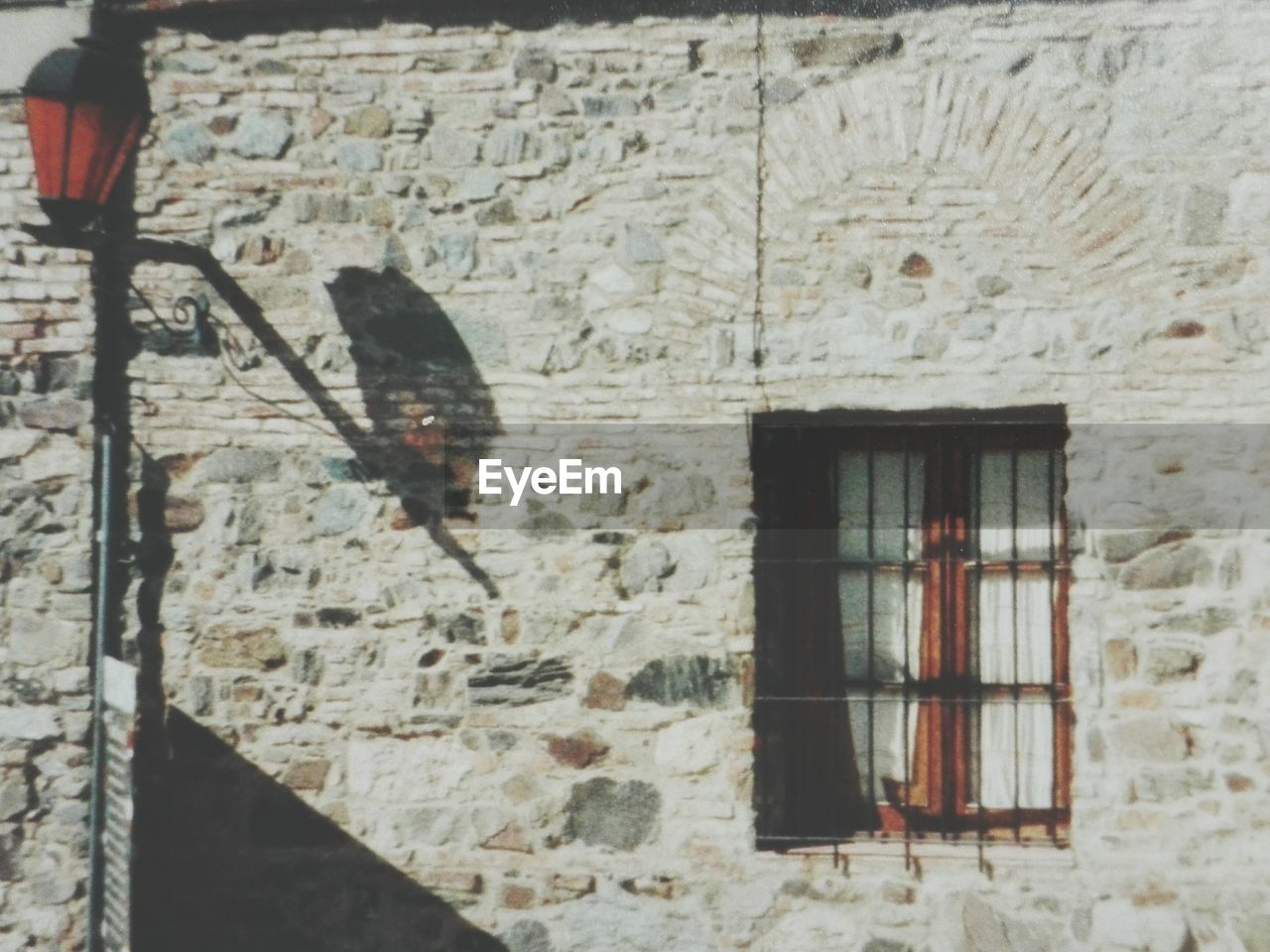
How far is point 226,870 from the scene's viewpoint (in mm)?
4215

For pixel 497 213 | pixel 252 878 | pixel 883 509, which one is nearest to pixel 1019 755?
pixel 883 509

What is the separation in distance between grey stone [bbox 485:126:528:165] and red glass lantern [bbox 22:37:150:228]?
113cm

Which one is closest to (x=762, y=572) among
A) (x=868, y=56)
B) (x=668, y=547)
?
(x=668, y=547)

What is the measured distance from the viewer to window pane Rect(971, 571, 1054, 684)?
13.6ft

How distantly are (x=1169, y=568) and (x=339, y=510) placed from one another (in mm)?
2787

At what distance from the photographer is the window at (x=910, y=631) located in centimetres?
414

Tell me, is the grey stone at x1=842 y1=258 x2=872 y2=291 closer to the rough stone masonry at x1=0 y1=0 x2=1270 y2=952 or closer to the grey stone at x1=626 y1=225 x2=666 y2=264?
the rough stone masonry at x1=0 y1=0 x2=1270 y2=952

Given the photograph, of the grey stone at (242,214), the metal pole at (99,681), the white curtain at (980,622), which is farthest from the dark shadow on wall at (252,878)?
the grey stone at (242,214)

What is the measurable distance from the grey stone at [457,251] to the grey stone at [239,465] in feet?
2.96

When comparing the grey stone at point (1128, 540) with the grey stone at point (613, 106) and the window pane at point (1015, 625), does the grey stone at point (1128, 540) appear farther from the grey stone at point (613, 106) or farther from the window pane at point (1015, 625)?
the grey stone at point (613, 106)

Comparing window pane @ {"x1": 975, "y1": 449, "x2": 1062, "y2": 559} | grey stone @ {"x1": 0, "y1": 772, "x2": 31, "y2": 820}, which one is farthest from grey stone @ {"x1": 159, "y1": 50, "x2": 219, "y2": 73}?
window pane @ {"x1": 975, "y1": 449, "x2": 1062, "y2": 559}

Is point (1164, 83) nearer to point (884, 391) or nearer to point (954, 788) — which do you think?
point (884, 391)

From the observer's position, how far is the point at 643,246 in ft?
13.5

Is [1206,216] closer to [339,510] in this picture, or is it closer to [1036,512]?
[1036,512]
